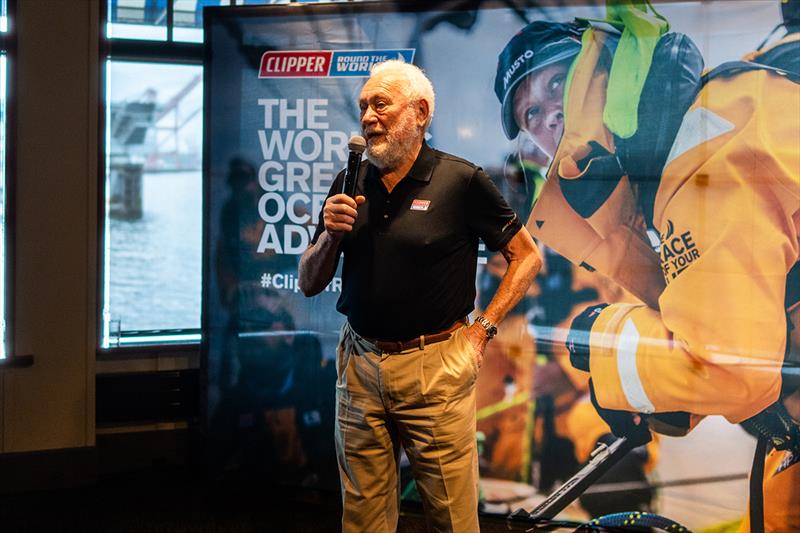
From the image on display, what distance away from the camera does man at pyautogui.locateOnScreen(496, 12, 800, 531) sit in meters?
3.20

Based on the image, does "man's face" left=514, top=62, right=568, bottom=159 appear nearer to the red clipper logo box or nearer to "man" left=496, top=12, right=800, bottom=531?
"man" left=496, top=12, right=800, bottom=531

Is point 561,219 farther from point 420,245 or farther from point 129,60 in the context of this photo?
point 129,60

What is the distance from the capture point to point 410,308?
7.27 feet

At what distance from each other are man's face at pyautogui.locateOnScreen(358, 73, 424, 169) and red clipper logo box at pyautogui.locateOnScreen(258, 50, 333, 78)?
4.90 ft

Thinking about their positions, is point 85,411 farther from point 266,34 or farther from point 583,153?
point 583,153

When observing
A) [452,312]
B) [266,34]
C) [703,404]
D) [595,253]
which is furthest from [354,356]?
[266,34]

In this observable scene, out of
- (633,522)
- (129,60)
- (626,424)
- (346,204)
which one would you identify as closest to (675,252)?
(626,424)

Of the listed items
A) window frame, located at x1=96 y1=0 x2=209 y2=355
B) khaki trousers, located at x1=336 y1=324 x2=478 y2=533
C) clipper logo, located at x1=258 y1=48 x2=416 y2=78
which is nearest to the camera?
khaki trousers, located at x1=336 y1=324 x2=478 y2=533

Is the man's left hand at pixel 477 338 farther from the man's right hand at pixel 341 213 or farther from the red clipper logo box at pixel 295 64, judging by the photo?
the red clipper logo box at pixel 295 64

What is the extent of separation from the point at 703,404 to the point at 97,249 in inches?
114

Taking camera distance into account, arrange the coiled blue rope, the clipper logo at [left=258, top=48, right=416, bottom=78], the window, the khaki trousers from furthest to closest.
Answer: the window → the clipper logo at [left=258, top=48, right=416, bottom=78] → the coiled blue rope → the khaki trousers

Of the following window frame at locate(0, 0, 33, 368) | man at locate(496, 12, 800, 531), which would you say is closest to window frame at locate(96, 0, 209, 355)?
window frame at locate(0, 0, 33, 368)

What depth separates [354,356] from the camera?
2307mm

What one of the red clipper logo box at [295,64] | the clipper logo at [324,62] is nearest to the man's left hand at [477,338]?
the clipper logo at [324,62]
